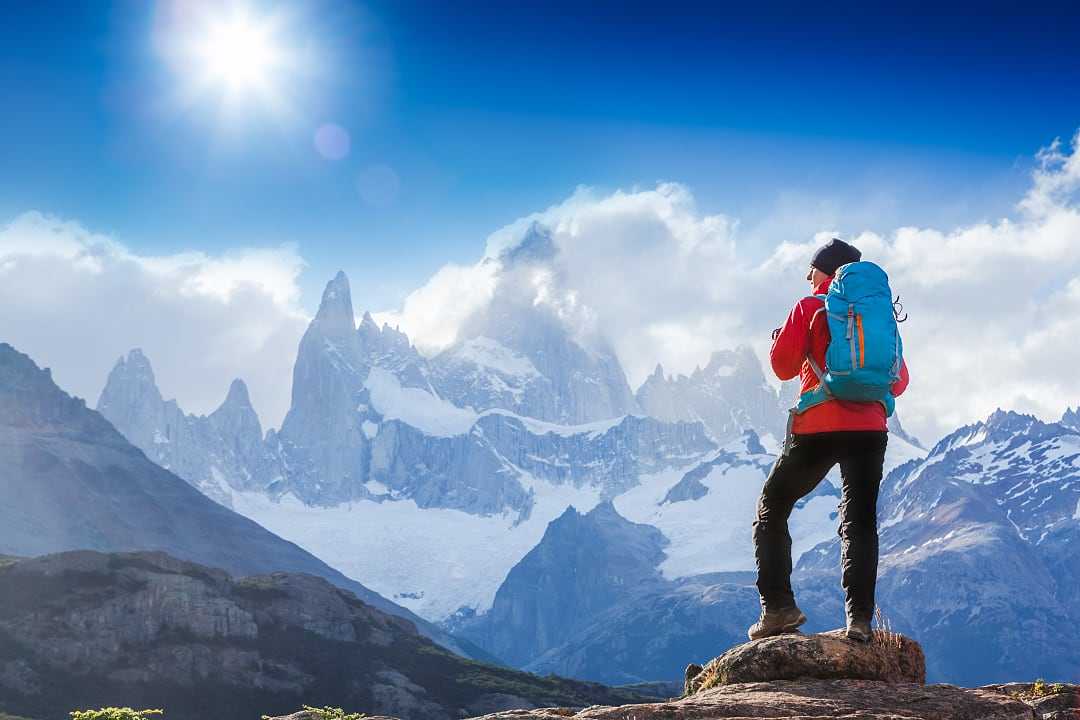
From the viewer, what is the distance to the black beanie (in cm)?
1046

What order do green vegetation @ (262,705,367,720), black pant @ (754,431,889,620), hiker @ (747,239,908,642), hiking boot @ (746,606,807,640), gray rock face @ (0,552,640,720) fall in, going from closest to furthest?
1. hiker @ (747,239,908,642)
2. black pant @ (754,431,889,620)
3. hiking boot @ (746,606,807,640)
4. green vegetation @ (262,705,367,720)
5. gray rock face @ (0,552,640,720)

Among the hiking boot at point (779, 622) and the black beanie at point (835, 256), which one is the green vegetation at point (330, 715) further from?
the black beanie at point (835, 256)

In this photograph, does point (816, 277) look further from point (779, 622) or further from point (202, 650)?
point (202, 650)

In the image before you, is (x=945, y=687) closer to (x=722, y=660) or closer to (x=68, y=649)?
(x=722, y=660)

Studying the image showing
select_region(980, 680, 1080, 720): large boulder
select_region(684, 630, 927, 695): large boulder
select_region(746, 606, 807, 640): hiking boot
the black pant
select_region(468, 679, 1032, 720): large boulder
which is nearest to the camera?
select_region(468, 679, 1032, 720): large boulder

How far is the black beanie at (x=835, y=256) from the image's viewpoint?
412 inches

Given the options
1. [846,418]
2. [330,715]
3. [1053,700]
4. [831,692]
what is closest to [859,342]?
[846,418]

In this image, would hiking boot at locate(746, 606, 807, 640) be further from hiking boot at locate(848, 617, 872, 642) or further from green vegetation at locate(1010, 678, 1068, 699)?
green vegetation at locate(1010, 678, 1068, 699)

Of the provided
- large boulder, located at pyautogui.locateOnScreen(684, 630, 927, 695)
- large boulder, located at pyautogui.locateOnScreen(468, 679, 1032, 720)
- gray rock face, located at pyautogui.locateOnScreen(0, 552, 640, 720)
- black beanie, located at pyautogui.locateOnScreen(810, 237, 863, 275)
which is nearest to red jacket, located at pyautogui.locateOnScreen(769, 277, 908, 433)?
black beanie, located at pyautogui.locateOnScreen(810, 237, 863, 275)

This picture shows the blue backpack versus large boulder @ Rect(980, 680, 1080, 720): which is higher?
the blue backpack

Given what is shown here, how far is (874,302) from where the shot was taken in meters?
9.59

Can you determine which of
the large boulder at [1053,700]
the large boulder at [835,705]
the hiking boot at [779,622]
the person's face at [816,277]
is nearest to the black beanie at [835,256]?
the person's face at [816,277]

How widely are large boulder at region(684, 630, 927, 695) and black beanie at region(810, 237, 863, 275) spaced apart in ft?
11.3

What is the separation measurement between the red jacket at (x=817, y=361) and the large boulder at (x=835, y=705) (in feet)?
7.37
